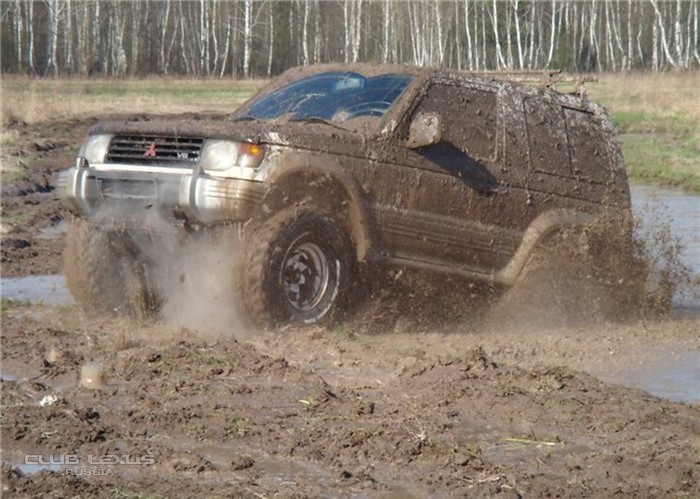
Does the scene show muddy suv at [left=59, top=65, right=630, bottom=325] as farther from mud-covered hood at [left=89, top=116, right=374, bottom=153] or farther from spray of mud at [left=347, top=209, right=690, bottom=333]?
spray of mud at [left=347, top=209, right=690, bottom=333]

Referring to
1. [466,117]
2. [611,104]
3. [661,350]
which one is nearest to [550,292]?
[661,350]

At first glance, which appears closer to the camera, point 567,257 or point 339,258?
point 339,258

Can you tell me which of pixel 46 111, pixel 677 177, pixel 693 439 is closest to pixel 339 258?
pixel 693 439

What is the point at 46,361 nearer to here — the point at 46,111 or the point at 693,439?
the point at 693,439

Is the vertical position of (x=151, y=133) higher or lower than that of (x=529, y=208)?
higher

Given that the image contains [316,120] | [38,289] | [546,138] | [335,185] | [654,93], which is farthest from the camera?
[654,93]

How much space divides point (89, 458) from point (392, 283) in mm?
3865

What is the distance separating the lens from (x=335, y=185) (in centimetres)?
859

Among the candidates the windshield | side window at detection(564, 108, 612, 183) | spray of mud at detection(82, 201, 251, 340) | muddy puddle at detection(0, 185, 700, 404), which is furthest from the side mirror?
muddy puddle at detection(0, 185, 700, 404)

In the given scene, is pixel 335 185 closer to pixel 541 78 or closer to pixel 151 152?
pixel 151 152

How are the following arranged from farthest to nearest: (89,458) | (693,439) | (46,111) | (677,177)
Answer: (46,111) < (677,177) < (693,439) < (89,458)

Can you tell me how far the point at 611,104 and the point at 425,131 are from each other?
33756mm

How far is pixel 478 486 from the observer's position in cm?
501

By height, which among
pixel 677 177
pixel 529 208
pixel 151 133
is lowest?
pixel 677 177
